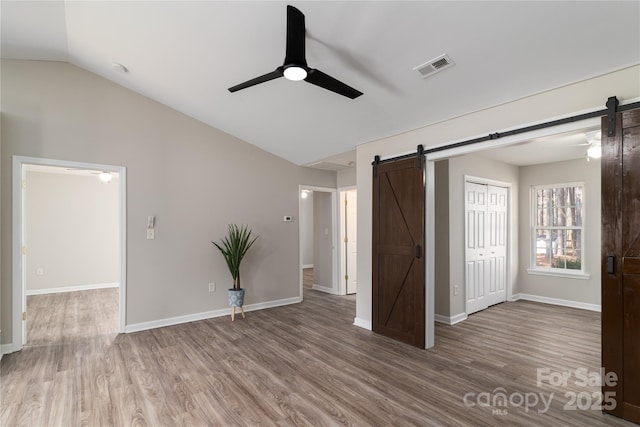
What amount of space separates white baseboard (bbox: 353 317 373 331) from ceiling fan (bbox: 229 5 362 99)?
10.1 ft

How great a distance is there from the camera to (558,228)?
5707 millimetres

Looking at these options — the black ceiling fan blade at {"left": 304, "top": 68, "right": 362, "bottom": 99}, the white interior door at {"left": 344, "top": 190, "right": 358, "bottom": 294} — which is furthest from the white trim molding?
the black ceiling fan blade at {"left": 304, "top": 68, "right": 362, "bottom": 99}

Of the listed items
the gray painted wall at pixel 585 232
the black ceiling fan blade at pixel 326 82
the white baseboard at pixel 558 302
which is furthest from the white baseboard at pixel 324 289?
the black ceiling fan blade at pixel 326 82

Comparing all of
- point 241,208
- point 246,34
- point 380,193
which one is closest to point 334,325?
point 380,193

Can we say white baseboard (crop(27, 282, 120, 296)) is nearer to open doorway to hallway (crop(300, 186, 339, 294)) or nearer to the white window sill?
open doorway to hallway (crop(300, 186, 339, 294))

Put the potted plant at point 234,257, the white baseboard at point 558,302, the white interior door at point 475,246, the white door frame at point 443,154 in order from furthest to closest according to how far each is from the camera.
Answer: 1. the white baseboard at point 558,302
2. the white interior door at point 475,246
3. the potted plant at point 234,257
4. the white door frame at point 443,154

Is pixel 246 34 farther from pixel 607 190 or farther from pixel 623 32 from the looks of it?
pixel 607 190

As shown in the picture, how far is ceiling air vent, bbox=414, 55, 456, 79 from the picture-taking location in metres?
2.65

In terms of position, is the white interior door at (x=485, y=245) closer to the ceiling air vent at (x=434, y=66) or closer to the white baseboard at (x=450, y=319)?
the white baseboard at (x=450, y=319)

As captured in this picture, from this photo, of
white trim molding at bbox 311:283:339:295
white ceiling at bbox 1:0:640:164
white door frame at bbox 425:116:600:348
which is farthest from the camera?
white trim molding at bbox 311:283:339:295

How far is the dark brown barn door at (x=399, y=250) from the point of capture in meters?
3.65

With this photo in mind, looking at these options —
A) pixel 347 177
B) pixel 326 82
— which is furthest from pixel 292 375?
pixel 347 177

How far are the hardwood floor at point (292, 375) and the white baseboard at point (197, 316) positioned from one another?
0.17 metres

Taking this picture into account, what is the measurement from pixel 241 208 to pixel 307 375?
299cm
